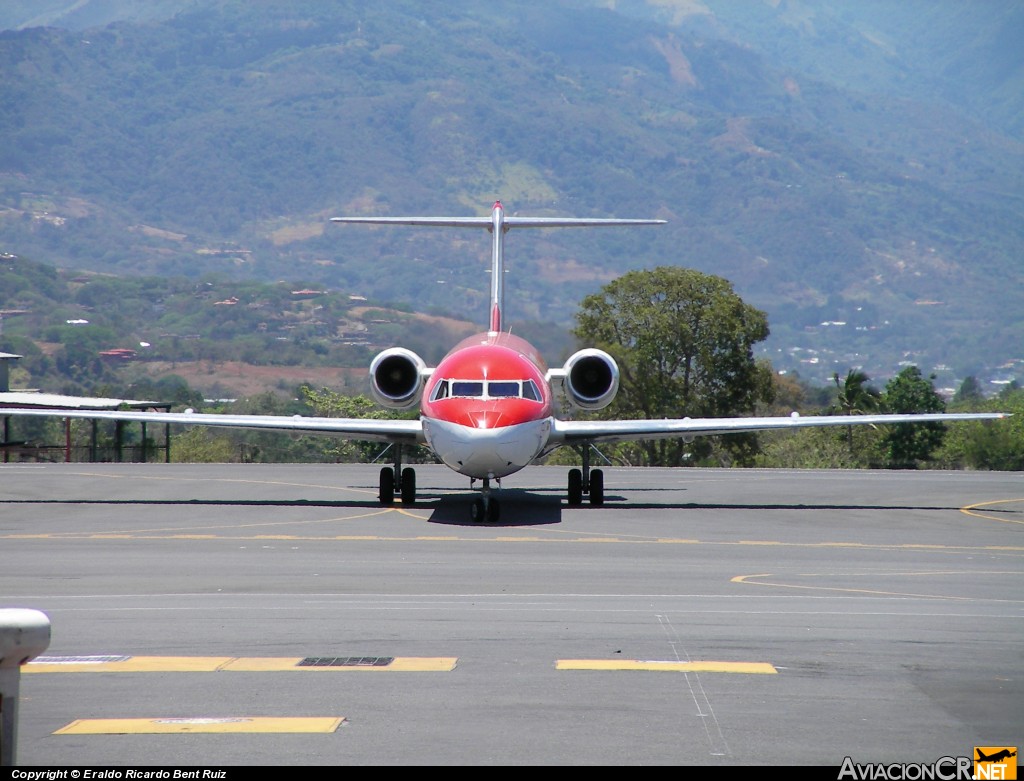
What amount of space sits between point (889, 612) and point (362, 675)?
6342 millimetres

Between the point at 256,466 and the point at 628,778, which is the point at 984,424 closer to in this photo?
→ the point at 256,466

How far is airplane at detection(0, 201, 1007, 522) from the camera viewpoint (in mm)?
24859

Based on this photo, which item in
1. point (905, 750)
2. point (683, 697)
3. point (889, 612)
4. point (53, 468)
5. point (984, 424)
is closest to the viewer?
point (905, 750)

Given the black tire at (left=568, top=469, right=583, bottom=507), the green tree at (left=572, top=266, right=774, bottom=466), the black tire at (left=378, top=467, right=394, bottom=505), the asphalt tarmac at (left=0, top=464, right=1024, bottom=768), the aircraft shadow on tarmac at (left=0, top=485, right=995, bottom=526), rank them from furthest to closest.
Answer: the green tree at (left=572, top=266, right=774, bottom=466) → the black tire at (left=568, top=469, right=583, bottom=507) → the black tire at (left=378, top=467, right=394, bottom=505) → the aircraft shadow on tarmac at (left=0, top=485, right=995, bottom=526) → the asphalt tarmac at (left=0, top=464, right=1024, bottom=768)

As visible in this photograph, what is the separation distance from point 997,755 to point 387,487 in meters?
21.4

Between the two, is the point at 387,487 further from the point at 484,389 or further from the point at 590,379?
the point at 590,379

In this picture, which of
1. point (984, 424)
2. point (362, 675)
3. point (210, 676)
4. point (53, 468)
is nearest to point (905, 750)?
point (362, 675)

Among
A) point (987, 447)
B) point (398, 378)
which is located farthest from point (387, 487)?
point (987, 447)

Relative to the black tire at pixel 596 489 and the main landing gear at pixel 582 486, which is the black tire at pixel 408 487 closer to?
the main landing gear at pixel 582 486

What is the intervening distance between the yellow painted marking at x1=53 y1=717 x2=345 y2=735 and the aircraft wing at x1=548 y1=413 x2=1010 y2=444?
60.9ft

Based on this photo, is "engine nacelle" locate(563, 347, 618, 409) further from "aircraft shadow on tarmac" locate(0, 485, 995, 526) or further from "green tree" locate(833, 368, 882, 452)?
"green tree" locate(833, 368, 882, 452)

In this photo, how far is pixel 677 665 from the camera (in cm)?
1122

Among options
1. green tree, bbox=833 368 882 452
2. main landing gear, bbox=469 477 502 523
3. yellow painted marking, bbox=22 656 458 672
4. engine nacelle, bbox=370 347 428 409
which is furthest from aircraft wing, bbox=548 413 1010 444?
green tree, bbox=833 368 882 452

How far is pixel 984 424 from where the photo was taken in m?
68.3
